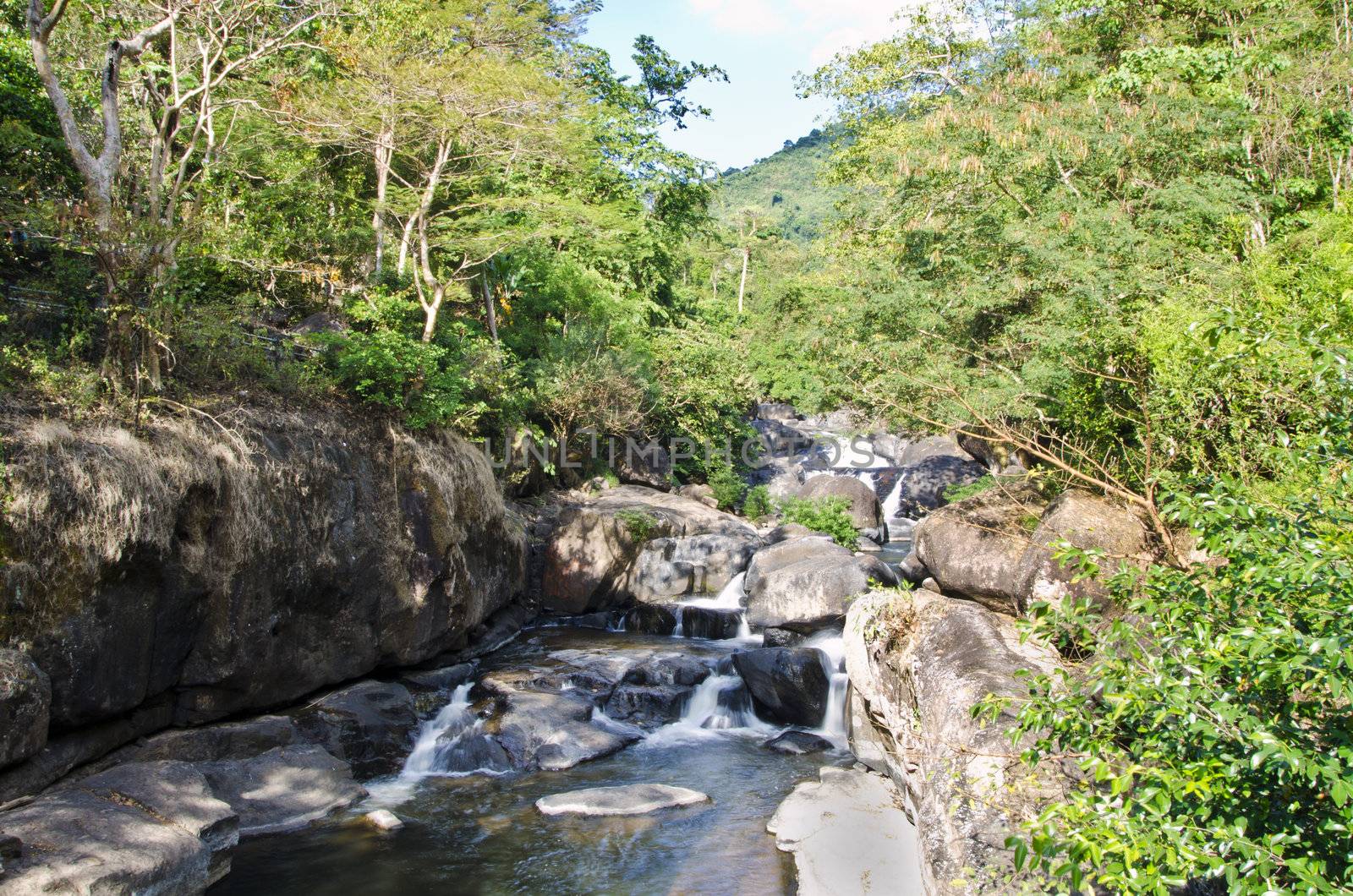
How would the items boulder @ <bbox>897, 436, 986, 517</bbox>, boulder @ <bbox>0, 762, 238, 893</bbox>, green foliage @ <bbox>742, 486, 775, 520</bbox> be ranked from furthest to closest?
boulder @ <bbox>897, 436, 986, 517</bbox>
green foliage @ <bbox>742, 486, 775, 520</bbox>
boulder @ <bbox>0, 762, 238, 893</bbox>

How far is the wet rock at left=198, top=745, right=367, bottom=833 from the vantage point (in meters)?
8.63

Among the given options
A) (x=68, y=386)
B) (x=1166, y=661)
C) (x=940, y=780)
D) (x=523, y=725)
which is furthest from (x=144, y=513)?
(x=1166, y=661)

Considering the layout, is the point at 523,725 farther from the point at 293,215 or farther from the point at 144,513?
the point at 293,215

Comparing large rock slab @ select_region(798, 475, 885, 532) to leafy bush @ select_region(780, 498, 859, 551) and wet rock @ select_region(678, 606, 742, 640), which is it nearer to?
leafy bush @ select_region(780, 498, 859, 551)

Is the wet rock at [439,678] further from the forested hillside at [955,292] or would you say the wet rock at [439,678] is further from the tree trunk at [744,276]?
the tree trunk at [744,276]

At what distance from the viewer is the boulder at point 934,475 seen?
24484 mm

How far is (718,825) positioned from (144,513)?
6.43m

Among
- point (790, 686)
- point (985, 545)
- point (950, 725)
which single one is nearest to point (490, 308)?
point (790, 686)

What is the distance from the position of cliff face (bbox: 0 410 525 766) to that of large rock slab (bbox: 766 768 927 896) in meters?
6.00

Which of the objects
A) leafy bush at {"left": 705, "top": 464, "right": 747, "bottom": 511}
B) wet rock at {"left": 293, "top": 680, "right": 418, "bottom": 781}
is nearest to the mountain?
leafy bush at {"left": 705, "top": 464, "right": 747, "bottom": 511}

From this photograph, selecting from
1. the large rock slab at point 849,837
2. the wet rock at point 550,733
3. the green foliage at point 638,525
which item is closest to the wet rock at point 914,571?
the green foliage at point 638,525

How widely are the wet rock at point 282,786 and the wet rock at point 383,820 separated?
457mm

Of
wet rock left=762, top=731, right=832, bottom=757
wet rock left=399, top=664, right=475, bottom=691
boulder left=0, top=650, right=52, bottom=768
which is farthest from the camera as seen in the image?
wet rock left=399, top=664, right=475, bottom=691

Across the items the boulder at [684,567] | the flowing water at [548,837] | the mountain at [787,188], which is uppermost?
the mountain at [787,188]
